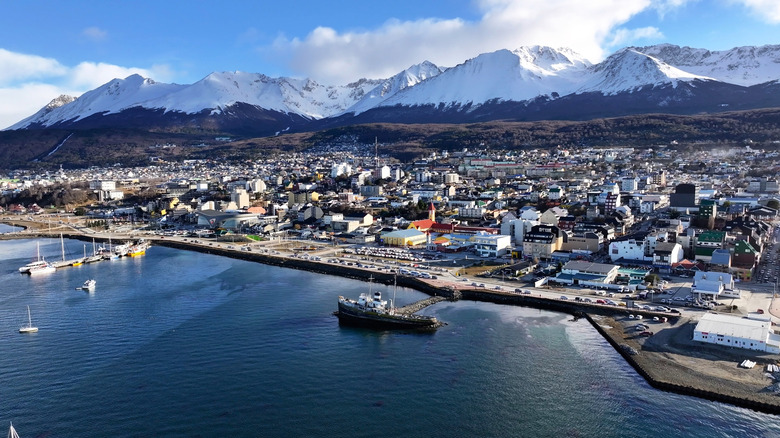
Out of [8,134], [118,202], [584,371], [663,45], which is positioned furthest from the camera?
[663,45]

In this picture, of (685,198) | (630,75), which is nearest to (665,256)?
(685,198)

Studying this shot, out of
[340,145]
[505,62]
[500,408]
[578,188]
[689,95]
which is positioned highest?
[505,62]

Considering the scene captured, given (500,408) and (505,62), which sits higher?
(505,62)

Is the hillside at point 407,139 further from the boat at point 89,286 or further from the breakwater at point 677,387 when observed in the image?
the boat at point 89,286

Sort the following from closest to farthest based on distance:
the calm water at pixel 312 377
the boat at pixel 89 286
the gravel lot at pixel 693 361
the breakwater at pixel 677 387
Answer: the calm water at pixel 312 377 → the breakwater at pixel 677 387 → the gravel lot at pixel 693 361 → the boat at pixel 89 286

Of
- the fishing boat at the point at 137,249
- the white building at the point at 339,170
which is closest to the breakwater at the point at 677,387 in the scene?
the fishing boat at the point at 137,249

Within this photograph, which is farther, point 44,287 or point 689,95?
point 689,95

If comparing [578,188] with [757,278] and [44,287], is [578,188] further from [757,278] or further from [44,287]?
[44,287]

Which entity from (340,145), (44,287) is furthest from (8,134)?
(44,287)
